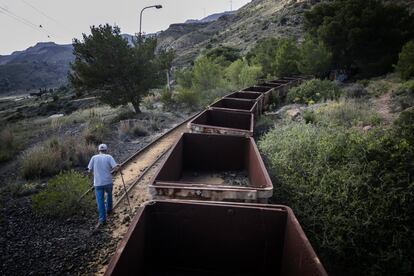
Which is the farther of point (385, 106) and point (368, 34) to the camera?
point (368, 34)

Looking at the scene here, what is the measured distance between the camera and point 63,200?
6633 mm

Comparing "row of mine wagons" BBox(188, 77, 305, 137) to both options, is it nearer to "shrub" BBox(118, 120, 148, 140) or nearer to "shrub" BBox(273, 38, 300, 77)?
"shrub" BBox(118, 120, 148, 140)

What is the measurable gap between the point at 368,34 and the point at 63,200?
23543 millimetres

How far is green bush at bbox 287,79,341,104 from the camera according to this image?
15.6 m

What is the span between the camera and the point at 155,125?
15.1 meters

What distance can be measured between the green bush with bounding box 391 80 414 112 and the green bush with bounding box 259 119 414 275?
751cm

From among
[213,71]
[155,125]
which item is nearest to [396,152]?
[155,125]

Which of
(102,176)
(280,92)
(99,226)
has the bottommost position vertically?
(99,226)

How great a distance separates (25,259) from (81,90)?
15569mm

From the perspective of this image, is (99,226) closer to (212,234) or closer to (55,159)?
(212,234)

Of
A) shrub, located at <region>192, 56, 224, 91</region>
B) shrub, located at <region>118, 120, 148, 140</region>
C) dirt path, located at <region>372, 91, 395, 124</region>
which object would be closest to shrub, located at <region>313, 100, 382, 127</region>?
dirt path, located at <region>372, 91, 395, 124</region>

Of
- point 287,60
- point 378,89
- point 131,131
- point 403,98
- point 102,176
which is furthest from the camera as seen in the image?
point 287,60

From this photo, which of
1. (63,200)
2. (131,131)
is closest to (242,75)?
(131,131)

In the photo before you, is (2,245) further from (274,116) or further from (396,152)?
(274,116)
